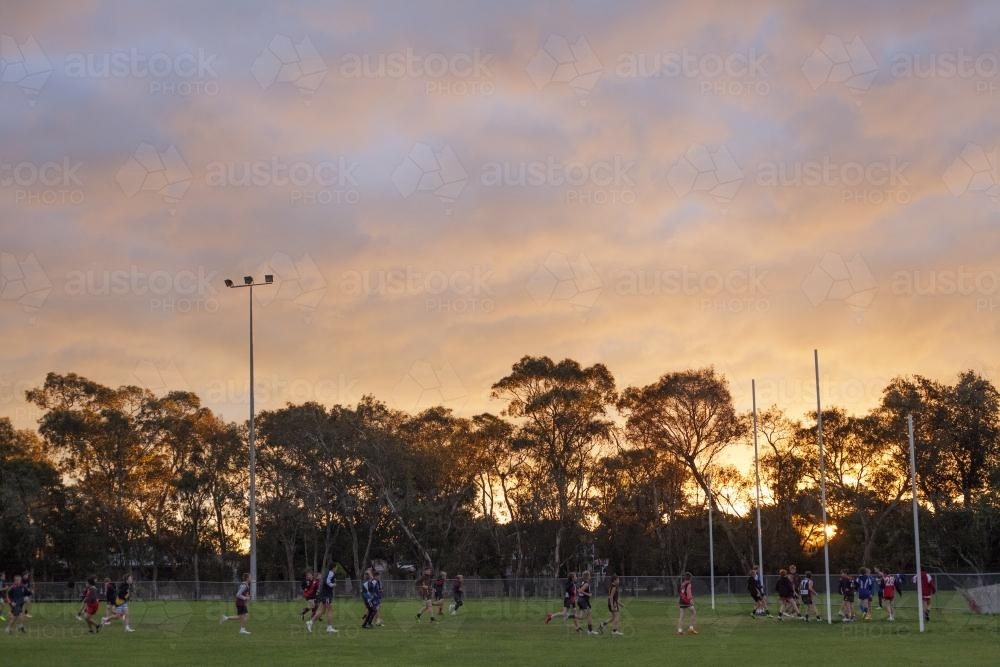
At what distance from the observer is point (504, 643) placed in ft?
93.2

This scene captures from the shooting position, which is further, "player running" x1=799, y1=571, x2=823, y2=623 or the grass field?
Answer: "player running" x1=799, y1=571, x2=823, y2=623

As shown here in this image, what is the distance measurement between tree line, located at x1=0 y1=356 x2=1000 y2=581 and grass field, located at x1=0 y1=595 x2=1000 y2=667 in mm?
33438

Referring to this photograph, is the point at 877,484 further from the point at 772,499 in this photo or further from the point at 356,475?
the point at 356,475

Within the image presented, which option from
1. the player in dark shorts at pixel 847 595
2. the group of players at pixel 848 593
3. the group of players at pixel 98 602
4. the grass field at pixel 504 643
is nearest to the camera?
the grass field at pixel 504 643

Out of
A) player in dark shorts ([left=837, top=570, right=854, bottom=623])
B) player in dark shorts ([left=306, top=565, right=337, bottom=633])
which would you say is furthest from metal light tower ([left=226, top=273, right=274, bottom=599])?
player in dark shorts ([left=837, top=570, right=854, bottom=623])

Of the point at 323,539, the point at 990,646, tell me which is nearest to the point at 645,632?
the point at 990,646

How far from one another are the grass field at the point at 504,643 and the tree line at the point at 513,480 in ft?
110

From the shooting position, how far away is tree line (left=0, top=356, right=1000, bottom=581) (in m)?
75.2

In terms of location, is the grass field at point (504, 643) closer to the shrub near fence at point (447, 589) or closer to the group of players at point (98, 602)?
the group of players at point (98, 602)

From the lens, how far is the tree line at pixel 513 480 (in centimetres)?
7525

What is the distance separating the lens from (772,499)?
8106cm

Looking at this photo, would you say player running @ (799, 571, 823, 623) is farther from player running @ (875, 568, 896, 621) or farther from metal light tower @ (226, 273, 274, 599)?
metal light tower @ (226, 273, 274, 599)

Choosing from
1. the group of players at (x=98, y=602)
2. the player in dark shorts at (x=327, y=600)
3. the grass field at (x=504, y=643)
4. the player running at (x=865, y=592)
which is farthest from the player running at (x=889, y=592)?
the group of players at (x=98, y=602)

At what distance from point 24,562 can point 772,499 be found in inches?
2247
